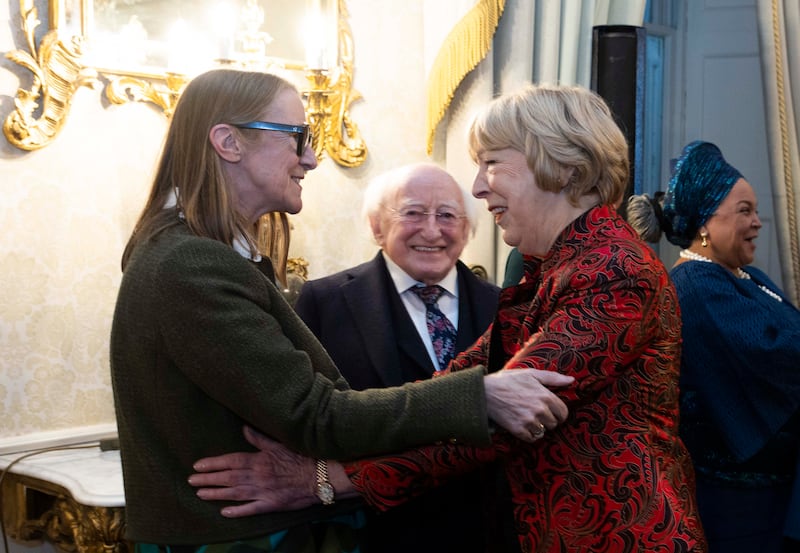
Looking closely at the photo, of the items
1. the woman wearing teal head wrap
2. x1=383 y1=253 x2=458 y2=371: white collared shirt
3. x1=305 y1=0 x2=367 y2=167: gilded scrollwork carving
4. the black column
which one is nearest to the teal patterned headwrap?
the woman wearing teal head wrap

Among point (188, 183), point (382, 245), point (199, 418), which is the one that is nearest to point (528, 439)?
point (199, 418)

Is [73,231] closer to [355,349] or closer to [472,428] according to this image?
[355,349]

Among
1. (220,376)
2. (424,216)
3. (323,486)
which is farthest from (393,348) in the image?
(220,376)

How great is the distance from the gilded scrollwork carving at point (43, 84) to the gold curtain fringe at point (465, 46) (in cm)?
125

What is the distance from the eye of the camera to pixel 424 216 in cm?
275

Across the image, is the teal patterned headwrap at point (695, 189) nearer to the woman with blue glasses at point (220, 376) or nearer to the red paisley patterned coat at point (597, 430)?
the red paisley patterned coat at point (597, 430)

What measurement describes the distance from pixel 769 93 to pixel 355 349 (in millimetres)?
2309

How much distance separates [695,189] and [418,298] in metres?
0.98

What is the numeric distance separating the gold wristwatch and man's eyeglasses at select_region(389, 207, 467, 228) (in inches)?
41.2

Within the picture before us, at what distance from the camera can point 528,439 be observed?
1.68 meters

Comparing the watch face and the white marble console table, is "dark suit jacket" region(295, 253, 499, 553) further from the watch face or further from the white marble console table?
the white marble console table

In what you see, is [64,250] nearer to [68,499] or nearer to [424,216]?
[68,499]

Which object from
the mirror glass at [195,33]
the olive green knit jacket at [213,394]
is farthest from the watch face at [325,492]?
the mirror glass at [195,33]

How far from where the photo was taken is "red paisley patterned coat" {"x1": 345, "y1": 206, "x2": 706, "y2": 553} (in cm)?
167
